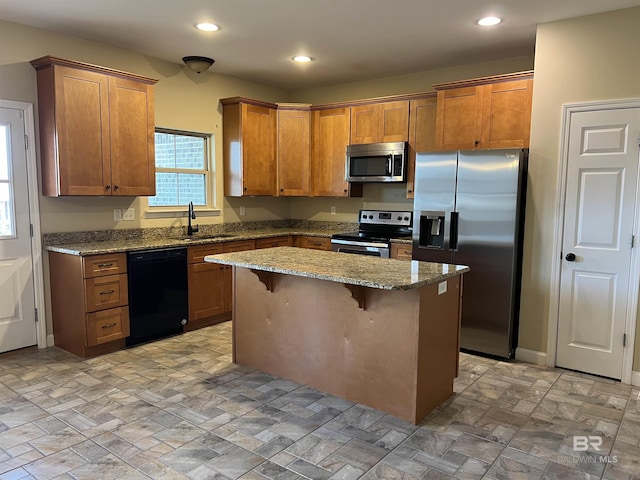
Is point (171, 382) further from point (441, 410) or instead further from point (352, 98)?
point (352, 98)

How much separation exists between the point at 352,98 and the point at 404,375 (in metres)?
3.95

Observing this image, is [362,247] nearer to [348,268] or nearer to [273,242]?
[273,242]

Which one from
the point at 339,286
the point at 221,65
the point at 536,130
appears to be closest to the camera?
the point at 339,286

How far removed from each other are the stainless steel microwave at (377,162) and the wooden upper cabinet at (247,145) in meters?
1.02

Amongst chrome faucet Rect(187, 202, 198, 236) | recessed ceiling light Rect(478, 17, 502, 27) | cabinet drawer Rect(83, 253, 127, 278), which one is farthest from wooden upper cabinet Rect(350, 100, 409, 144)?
cabinet drawer Rect(83, 253, 127, 278)

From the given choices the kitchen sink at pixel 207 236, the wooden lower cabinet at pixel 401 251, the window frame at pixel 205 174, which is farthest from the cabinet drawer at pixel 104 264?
the wooden lower cabinet at pixel 401 251

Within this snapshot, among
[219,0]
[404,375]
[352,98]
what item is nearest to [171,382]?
[404,375]

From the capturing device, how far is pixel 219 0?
3277 mm

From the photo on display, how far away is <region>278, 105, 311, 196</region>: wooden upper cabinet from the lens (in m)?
5.66

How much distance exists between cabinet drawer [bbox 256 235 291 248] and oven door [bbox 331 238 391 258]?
0.62 metres

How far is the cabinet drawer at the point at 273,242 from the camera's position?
17.0 feet

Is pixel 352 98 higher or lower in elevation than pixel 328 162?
higher

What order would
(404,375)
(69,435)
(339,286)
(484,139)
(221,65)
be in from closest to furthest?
(69,435), (404,375), (339,286), (484,139), (221,65)

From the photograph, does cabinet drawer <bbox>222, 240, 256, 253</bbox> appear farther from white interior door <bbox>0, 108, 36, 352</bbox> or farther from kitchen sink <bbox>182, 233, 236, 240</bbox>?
white interior door <bbox>0, 108, 36, 352</bbox>
